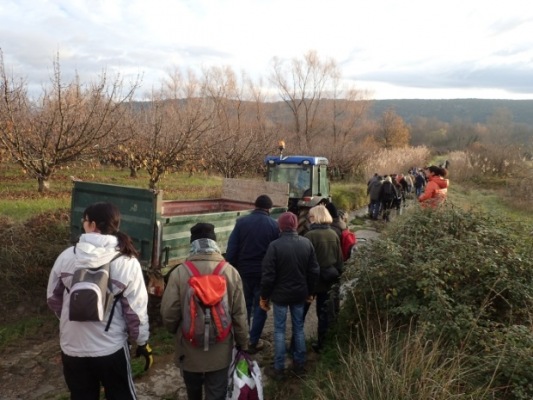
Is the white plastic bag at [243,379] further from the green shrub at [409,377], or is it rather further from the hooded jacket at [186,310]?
the green shrub at [409,377]

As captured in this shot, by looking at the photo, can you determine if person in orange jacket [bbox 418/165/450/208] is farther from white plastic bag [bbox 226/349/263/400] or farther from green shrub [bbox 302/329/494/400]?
white plastic bag [bbox 226/349/263/400]

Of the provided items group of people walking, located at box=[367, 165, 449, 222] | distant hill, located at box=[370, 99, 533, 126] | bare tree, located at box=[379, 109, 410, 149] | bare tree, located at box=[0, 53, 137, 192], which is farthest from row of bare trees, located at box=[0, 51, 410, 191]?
distant hill, located at box=[370, 99, 533, 126]

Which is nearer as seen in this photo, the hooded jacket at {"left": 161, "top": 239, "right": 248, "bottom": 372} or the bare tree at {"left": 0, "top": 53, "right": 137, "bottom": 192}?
→ the hooded jacket at {"left": 161, "top": 239, "right": 248, "bottom": 372}

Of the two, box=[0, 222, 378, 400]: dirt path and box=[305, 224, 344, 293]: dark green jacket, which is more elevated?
box=[305, 224, 344, 293]: dark green jacket

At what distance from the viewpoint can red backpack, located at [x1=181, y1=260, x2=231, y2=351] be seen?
114 inches

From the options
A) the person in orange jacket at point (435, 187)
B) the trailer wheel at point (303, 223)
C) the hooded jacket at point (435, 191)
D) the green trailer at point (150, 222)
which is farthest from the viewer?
the trailer wheel at point (303, 223)

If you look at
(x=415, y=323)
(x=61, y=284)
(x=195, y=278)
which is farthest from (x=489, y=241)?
(x=61, y=284)

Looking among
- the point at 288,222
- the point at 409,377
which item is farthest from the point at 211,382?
the point at 288,222

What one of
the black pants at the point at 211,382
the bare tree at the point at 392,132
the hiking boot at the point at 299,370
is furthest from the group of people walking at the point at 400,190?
the bare tree at the point at 392,132

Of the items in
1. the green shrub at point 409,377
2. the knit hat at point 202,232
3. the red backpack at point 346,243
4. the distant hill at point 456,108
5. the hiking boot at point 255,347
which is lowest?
the hiking boot at point 255,347

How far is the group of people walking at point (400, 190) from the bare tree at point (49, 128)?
810cm

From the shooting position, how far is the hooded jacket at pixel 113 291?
8.39ft

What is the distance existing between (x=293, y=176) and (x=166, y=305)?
266 inches

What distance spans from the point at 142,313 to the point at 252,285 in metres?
2.27
